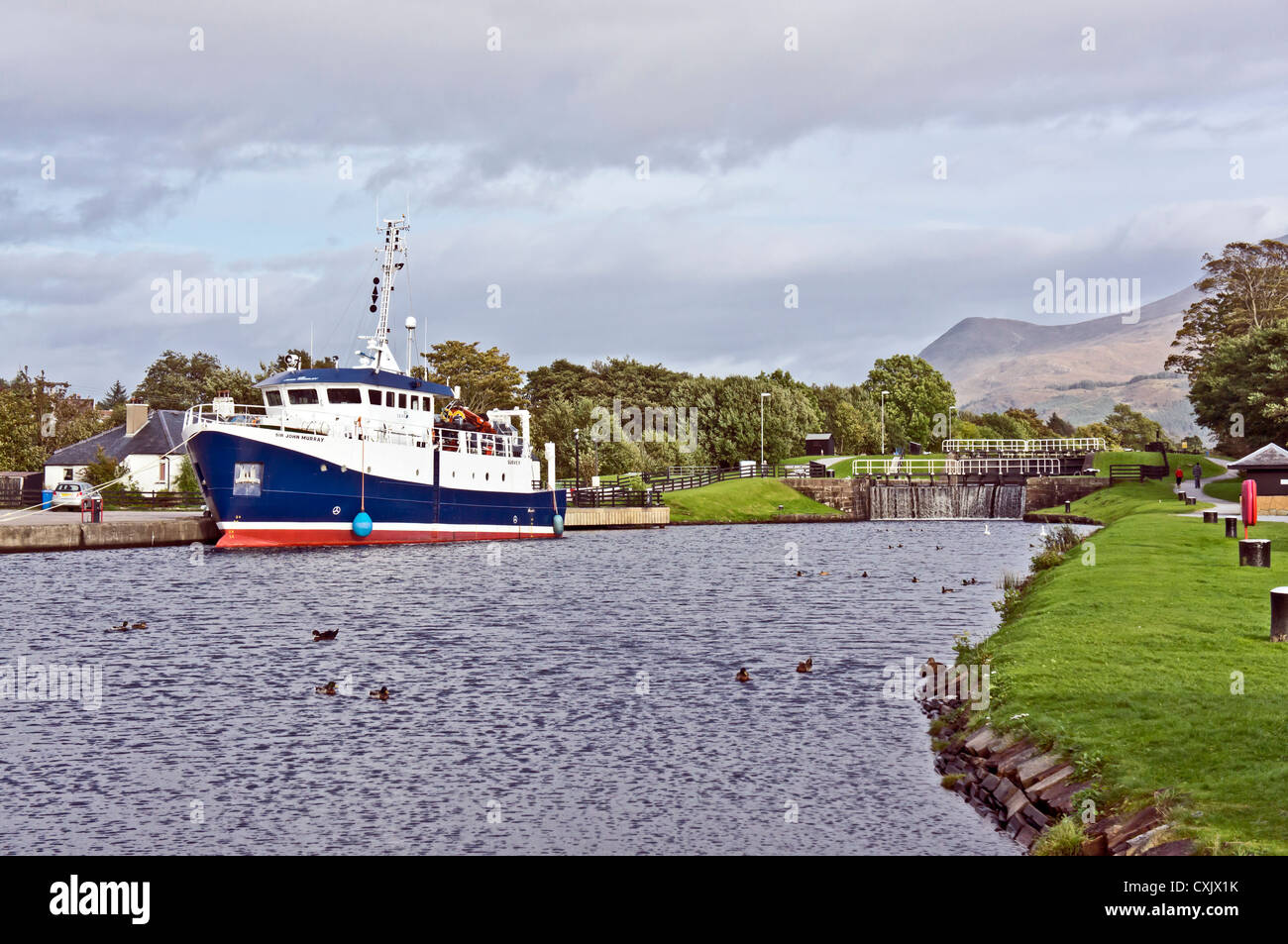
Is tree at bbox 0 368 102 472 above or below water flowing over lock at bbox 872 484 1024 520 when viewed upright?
above

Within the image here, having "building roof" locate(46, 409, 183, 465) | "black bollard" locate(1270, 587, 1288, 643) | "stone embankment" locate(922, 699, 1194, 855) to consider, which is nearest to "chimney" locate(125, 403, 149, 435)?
"building roof" locate(46, 409, 183, 465)

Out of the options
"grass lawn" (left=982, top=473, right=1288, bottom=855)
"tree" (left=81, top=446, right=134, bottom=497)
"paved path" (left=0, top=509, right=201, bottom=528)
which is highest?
"tree" (left=81, top=446, right=134, bottom=497)

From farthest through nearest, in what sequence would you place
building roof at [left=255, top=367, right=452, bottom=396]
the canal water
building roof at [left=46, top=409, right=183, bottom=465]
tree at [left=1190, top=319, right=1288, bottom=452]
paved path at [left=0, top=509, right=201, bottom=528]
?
building roof at [left=46, top=409, right=183, bottom=465] → tree at [left=1190, top=319, right=1288, bottom=452] → paved path at [left=0, top=509, right=201, bottom=528] → building roof at [left=255, top=367, right=452, bottom=396] → the canal water

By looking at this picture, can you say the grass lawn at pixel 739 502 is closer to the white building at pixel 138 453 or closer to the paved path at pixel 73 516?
the paved path at pixel 73 516

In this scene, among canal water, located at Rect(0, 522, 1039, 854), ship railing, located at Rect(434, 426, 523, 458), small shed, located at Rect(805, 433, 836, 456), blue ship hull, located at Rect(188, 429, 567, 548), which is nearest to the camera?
canal water, located at Rect(0, 522, 1039, 854)

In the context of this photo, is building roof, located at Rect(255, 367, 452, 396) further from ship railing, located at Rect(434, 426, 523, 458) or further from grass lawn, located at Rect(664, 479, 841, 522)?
grass lawn, located at Rect(664, 479, 841, 522)

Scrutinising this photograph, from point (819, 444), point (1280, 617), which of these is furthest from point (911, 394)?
point (1280, 617)

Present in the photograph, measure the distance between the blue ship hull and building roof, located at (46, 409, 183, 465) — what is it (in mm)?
42670

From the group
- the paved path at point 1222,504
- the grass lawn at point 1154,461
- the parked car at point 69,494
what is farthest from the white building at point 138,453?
the grass lawn at point 1154,461

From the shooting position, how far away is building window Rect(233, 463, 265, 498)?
195 ft

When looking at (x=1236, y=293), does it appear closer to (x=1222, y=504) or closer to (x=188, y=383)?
(x=1222, y=504)
